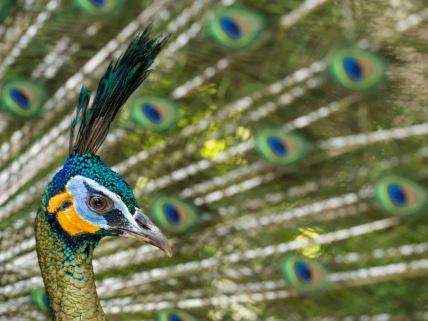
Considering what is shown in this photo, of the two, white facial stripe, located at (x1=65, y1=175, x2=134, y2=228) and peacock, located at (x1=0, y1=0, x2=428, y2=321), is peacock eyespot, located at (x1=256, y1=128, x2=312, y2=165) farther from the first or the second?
white facial stripe, located at (x1=65, y1=175, x2=134, y2=228)

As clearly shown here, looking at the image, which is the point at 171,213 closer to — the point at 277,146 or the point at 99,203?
the point at 277,146

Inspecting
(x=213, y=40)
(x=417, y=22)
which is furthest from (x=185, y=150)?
(x=417, y=22)

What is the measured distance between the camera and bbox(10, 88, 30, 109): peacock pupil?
2.54 metres

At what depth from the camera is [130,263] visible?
8.68 ft

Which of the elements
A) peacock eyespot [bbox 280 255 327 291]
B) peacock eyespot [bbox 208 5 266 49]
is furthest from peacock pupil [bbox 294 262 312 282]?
peacock eyespot [bbox 208 5 266 49]

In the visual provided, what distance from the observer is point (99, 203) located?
1486 mm

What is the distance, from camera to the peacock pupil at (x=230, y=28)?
260 cm

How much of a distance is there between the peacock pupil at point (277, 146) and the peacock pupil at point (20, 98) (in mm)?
684

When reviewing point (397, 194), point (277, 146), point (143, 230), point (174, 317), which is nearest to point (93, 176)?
point (143, 230)

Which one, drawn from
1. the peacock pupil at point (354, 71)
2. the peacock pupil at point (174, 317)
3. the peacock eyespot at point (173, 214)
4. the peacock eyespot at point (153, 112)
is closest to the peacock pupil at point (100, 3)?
the peacock eyespot at point (153, 112)

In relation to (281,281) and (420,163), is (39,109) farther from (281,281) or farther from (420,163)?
(420,163)

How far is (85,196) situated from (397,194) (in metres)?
1.35

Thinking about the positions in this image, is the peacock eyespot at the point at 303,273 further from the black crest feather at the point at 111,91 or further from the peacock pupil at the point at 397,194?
the black crest feather at the point at 111,91

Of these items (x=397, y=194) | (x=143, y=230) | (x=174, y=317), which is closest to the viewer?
(x=143, y=230)
